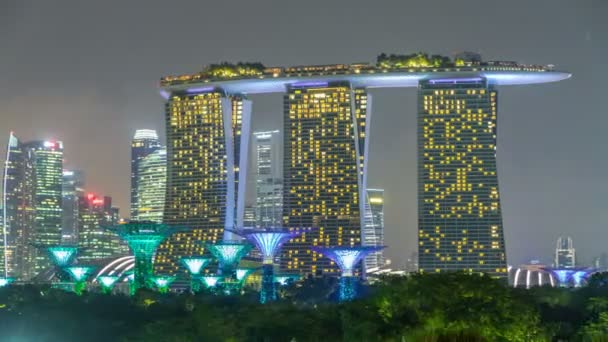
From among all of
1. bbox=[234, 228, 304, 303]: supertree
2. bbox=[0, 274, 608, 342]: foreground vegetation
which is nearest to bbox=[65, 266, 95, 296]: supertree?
bbox=[0, 274, 608, 342]: foreground vegetation

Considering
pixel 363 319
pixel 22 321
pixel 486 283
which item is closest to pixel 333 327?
pixel 363 319

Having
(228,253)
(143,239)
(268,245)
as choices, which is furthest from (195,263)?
(268,245)

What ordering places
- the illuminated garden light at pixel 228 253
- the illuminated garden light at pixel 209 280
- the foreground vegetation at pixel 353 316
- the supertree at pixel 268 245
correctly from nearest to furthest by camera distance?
the foreground vegetation at pixel 353 316 → the supertree at pixel 268 245 → the illuminated garden light at pixel 228 253 → the illuminated garden light at pixel 209 280

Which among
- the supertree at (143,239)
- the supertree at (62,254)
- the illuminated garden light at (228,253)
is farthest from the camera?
the supertree at (62,254)

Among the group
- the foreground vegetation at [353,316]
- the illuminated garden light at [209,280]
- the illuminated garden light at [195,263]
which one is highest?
the illuminated garden light at [195,263]

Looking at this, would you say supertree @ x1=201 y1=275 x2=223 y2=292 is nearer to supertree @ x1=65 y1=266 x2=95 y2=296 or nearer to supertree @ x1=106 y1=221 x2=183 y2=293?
supertree @ x1=65 y1=266 x2=95 y2=296

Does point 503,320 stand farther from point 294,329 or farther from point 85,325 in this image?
point 85,325

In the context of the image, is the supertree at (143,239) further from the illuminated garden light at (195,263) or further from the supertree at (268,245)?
the illuminated garden light at (195,263)

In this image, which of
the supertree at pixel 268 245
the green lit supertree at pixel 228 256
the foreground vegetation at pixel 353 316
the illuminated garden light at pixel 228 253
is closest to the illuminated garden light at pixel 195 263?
the green lit supertree at pixel 228 256

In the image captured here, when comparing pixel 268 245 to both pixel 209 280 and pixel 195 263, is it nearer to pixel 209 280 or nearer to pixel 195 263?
pixel 209 280
